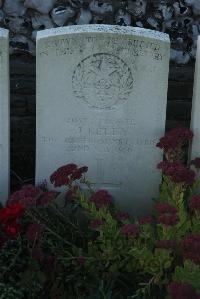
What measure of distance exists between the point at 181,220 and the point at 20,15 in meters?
2.42

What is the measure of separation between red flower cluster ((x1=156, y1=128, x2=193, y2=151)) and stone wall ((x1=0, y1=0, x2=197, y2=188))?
1.43 m

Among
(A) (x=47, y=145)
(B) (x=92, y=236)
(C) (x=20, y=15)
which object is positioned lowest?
(B) (x=92, y=236)

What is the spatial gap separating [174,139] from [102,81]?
1.74ft

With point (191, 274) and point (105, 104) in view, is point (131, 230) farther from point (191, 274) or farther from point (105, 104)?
point (105, 104)

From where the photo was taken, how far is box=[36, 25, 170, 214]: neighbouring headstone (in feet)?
10.7

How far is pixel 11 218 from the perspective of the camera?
2.96 meters

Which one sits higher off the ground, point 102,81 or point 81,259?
point 102,81

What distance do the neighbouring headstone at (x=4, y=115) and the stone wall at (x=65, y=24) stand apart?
32.2 inches

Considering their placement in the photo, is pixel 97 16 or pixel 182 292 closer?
pixel 182 292

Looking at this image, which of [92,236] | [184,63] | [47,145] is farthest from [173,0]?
[92,236]

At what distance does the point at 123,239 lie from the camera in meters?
2.88

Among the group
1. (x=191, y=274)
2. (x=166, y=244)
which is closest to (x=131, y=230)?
(x=166, y=244)

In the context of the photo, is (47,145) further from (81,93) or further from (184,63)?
(184,63)

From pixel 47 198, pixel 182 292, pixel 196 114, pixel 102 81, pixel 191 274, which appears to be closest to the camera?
pixel 182 292
